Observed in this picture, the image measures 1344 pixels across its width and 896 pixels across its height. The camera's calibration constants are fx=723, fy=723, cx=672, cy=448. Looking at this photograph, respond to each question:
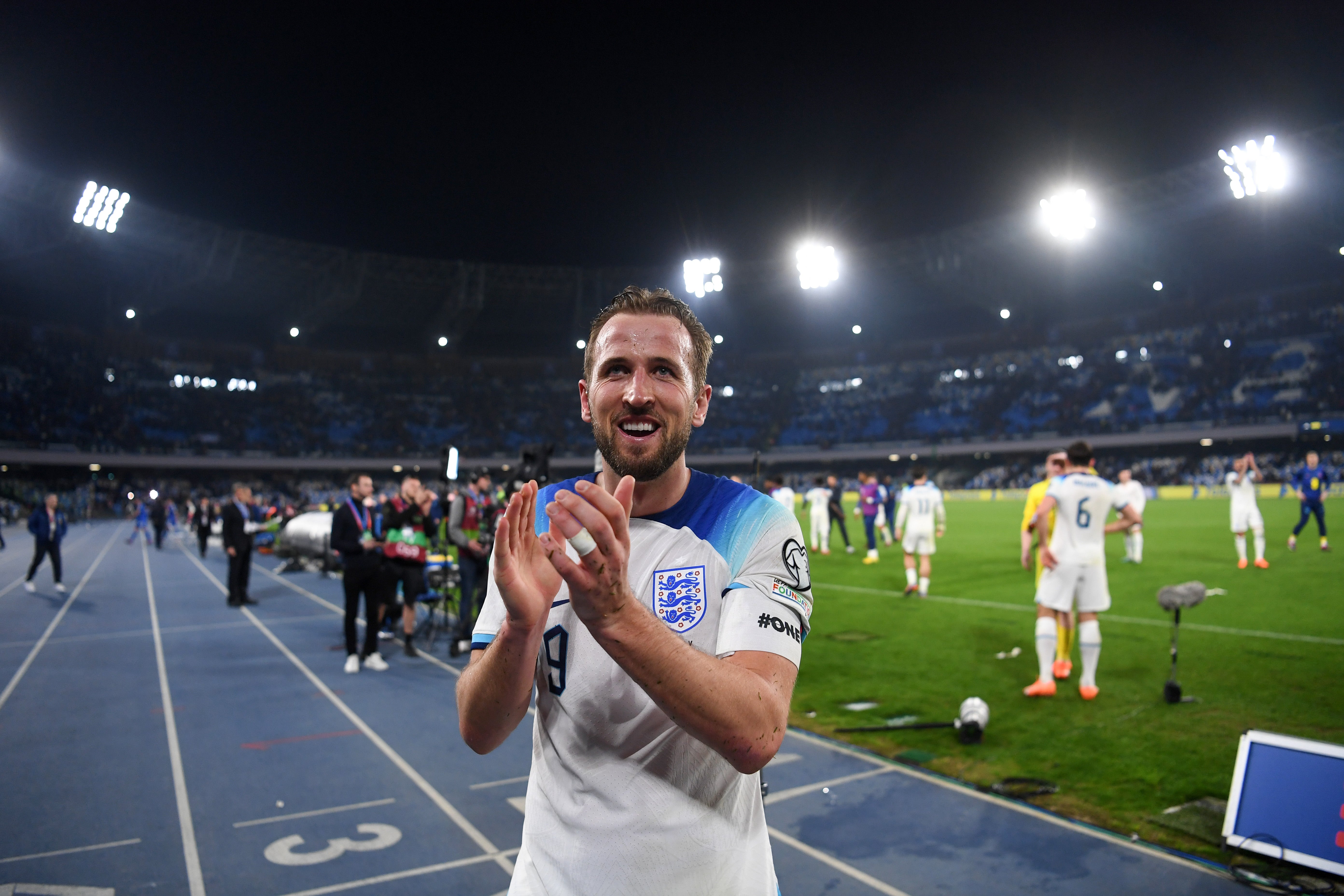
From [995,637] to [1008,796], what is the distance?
17.1 ft

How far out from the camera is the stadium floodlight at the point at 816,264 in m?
40.1

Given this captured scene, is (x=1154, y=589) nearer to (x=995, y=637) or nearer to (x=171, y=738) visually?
(x=995, y=637)

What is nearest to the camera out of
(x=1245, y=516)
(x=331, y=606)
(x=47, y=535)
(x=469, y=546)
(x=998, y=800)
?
(x=998, y=800)

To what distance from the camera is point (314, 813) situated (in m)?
5.19

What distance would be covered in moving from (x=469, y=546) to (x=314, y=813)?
4.73 metres

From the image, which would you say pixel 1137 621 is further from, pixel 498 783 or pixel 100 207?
pixel 100 207

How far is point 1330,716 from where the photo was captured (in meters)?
6.23

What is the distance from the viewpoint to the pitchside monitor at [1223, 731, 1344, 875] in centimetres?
402

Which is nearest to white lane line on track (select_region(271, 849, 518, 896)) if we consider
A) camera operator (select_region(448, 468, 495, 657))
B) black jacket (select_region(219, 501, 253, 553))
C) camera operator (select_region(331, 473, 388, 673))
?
camera operator (select_region(448, 468, 495, 657))

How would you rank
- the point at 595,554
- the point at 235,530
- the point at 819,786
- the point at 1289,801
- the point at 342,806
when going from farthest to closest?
1. the point at 235,530
2. the point at 819,786
3. the point at 342,806
4. the point at 1289,801
5. the point at 595,554

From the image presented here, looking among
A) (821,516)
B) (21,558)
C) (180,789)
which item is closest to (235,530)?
(180,789)

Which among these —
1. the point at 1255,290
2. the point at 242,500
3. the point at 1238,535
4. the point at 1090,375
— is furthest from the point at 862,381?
the point at 242,500

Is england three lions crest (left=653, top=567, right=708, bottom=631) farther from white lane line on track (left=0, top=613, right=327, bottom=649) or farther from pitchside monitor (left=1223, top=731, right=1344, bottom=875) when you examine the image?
white lane line on track (left=0, top=613, right=327, bottom=649)

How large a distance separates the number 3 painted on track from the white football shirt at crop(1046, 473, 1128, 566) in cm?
648
